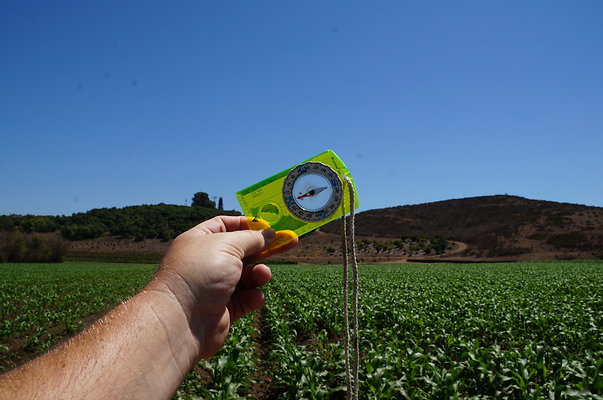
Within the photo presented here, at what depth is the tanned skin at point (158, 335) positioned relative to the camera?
1.17 m

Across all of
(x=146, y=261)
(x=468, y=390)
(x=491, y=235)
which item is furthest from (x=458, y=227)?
(x=468, y=390)

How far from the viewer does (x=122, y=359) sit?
1.29 meters

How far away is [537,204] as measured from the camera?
84438mm

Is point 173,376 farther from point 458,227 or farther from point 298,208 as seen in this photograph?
point 458,227

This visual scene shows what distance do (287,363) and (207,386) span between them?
4.60 feet

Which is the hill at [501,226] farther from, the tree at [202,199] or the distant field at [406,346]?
the distant field at [406,346]

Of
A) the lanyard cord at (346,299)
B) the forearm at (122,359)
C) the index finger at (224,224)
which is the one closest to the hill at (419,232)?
the index finger at (224,224)

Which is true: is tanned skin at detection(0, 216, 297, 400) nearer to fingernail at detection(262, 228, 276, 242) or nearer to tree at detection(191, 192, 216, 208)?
fingernail at detection(262, 228, 276, 242)

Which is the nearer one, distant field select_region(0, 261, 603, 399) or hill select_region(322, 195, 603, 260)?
distant field select_region(0, 261, 603, 399)

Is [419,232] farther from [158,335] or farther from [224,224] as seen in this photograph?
[158,335]

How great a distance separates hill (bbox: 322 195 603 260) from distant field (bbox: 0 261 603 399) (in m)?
47.6

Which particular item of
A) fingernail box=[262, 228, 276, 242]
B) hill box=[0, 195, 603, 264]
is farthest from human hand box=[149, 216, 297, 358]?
hill box=[0, 195, 603, 264]

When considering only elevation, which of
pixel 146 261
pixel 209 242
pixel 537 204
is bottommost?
pixel 146 261

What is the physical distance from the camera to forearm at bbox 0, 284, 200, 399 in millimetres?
1137
